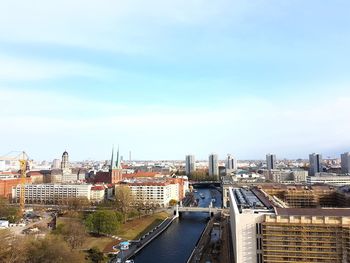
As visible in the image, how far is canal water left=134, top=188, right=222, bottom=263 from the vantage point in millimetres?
34197

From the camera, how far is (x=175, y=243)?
4003cm

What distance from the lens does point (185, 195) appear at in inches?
3302

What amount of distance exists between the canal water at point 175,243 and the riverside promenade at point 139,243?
422mm

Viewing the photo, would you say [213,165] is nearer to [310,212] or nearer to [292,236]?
[310,212]

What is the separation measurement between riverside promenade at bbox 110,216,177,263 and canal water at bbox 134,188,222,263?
0.42 metres

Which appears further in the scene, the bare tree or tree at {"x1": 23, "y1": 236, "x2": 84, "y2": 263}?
the bare tree

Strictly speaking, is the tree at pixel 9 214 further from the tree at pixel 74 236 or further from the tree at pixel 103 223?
the tree at pixel 74 236

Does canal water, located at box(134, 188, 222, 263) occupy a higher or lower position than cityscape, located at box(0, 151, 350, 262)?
lower

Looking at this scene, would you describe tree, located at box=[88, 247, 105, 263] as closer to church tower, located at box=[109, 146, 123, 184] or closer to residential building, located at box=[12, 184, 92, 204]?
residential building, located at box=[12, 184, 92, 204]

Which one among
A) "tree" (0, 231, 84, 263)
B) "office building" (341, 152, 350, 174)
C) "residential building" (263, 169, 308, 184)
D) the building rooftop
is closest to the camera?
the building rooftop

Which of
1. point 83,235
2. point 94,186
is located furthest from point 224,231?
point 94,186

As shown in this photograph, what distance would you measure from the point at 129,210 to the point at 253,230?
3526 centimetres

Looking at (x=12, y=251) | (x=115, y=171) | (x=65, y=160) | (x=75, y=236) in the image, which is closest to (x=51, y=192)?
(x=115, y=171)

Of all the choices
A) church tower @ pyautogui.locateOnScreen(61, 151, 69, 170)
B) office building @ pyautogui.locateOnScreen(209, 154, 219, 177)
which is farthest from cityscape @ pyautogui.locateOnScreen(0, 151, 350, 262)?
office building @ pyautogui.locateOnScreen(209, 154, 219, 177)
